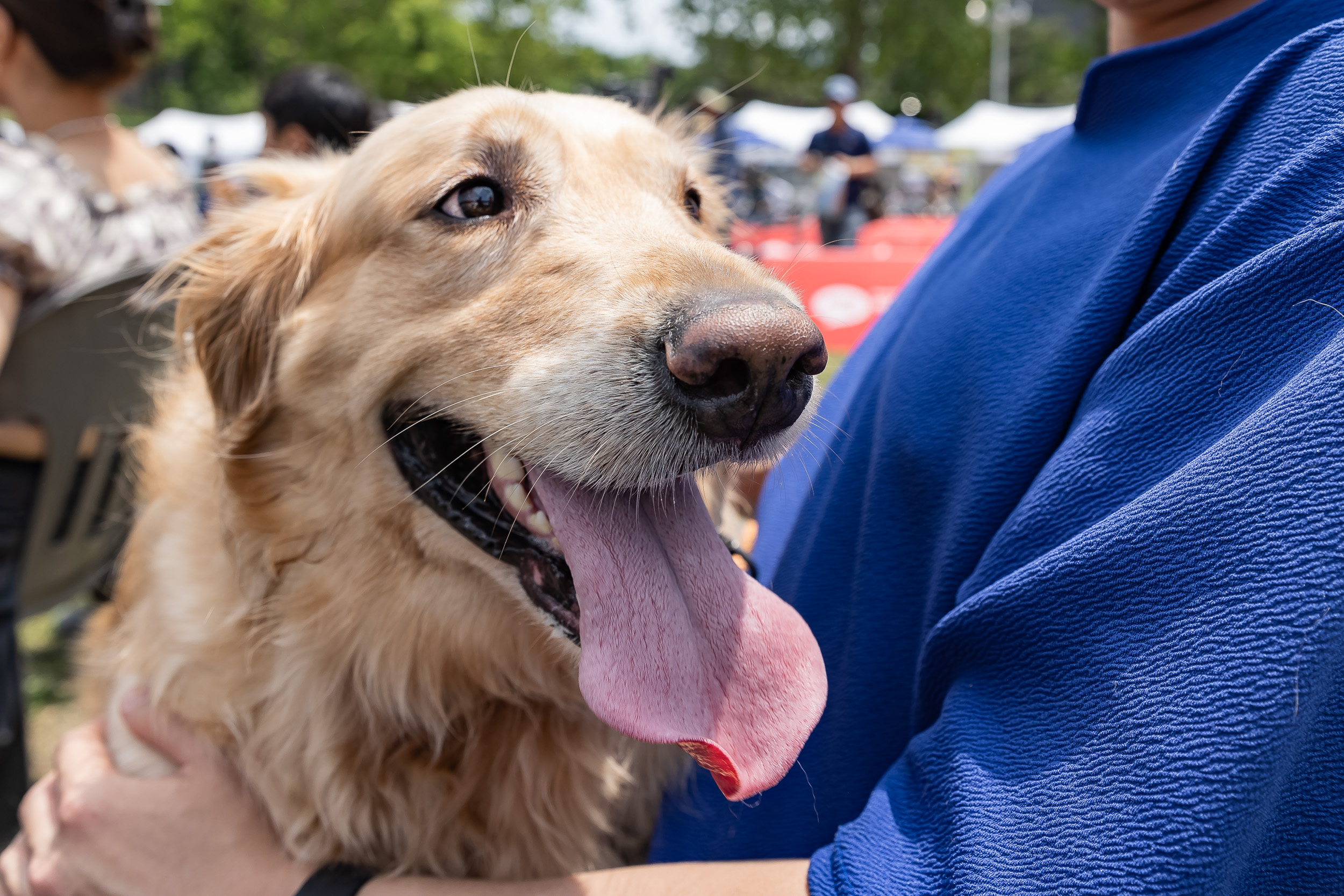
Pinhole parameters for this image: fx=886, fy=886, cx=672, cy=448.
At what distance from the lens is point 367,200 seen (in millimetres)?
1937

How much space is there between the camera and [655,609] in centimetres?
149

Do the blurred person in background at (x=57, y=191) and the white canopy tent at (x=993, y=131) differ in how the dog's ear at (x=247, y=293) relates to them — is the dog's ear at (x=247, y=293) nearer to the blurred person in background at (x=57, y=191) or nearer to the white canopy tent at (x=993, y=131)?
the blurred person in background at (x=57, y=191)

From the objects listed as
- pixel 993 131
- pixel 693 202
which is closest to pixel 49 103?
pixel 693 202

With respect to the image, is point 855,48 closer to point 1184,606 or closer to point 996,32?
point 996,32

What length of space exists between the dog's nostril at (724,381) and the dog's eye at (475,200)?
75 centimetres

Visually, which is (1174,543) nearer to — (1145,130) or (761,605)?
(761,605)

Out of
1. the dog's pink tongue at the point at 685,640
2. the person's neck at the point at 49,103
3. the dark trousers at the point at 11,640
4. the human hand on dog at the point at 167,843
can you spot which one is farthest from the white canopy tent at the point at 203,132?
the dog's pink tongue at the point at 685,640

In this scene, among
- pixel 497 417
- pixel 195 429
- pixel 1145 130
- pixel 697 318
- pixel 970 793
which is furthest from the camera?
pixel 195 429

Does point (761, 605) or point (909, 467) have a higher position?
point (909, 467)

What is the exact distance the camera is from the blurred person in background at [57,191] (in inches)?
111

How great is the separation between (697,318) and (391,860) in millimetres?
1221

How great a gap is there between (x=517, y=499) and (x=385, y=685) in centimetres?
53

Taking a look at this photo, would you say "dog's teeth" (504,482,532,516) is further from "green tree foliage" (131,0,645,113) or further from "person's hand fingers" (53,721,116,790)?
"green tree foliage" (131,0,645,113)

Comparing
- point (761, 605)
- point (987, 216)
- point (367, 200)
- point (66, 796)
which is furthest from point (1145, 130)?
point (66, 796)
